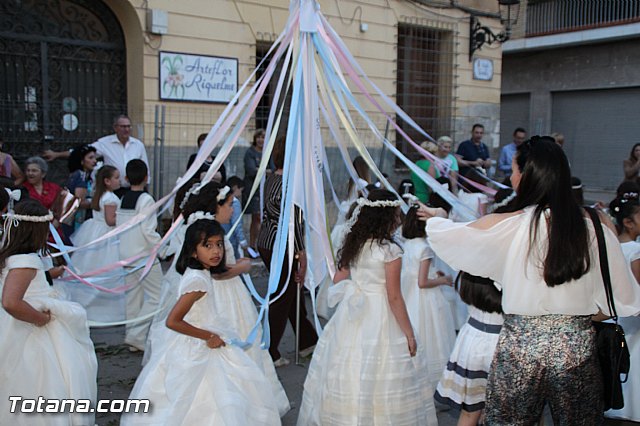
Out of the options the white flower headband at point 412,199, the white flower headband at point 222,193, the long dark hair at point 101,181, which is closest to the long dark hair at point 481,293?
the white flower headband at point 412,199

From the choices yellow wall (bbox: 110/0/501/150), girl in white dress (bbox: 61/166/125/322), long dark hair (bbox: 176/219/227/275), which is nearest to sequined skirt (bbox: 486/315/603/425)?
long dark hair (bbox: 176/219/227/275)

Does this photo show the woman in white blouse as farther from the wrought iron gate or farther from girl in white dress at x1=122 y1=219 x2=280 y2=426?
the wrought iron gate

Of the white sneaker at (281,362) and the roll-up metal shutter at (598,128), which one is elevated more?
the roll-up metal shutter at (598,128)

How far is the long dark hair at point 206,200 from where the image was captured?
4.68 m

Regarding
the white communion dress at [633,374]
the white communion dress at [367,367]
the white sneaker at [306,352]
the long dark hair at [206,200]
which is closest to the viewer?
the white communion dress at [367,367]

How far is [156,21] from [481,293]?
281 inches

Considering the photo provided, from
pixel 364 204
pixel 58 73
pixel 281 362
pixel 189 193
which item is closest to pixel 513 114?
pixel 58 73

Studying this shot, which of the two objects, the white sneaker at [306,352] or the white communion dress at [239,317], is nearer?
the white communion dress at [239,317]

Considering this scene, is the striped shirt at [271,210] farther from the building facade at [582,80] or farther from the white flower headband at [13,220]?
the building facade at [582,80]

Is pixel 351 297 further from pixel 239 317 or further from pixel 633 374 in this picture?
pixel 633 374

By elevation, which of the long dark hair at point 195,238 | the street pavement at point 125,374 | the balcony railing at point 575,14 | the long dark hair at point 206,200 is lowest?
the street pavement at point 125,374

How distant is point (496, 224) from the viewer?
2.81m

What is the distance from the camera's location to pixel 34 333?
3666 millimetres

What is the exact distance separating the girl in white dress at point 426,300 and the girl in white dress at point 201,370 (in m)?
1.73
